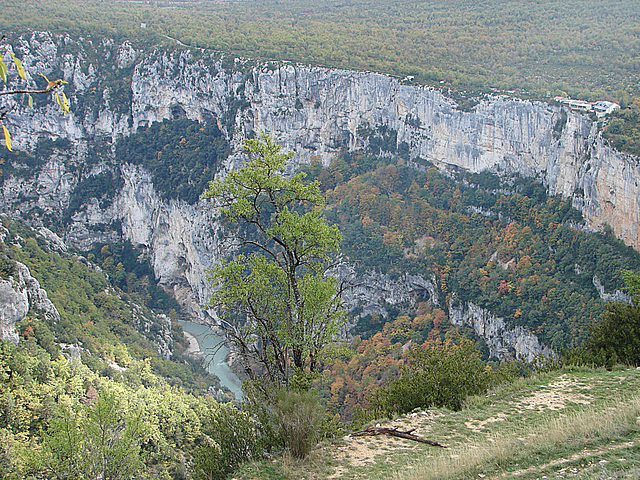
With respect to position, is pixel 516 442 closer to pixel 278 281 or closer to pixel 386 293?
pixel 278 281

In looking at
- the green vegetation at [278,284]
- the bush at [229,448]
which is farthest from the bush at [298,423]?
the green vegetation at [278,284]

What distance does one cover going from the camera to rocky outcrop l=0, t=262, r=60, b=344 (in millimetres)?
28078

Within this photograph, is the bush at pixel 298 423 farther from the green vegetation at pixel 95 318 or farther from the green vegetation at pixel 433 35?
the green vegetation at pixel 433 35

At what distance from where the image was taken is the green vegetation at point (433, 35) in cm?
5216

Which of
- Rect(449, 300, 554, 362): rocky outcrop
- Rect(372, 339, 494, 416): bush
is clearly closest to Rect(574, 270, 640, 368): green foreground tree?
Rect(372, 339, 494, 416): bush

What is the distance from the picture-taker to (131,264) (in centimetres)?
7431

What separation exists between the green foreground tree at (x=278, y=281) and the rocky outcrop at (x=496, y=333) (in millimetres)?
30577

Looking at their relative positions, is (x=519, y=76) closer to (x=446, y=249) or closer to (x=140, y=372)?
(x=446, y=249)

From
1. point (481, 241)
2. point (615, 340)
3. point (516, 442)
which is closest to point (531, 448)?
point (516, 442)

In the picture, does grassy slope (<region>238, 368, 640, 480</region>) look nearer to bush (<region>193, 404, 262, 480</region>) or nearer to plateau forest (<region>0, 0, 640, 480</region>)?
plateau forest (<region>0, 0, 640, 480</region>)

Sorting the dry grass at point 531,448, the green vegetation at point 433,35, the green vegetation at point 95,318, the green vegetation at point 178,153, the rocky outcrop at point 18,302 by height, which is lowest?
the green vegetation at point 95,318

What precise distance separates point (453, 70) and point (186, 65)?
32814 millimetres

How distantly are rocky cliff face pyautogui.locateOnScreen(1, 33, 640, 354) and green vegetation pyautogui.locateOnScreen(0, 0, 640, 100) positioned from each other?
2.88 meters

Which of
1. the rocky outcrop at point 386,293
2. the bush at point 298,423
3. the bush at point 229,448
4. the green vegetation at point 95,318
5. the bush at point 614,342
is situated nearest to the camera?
the bush at point 298,423
